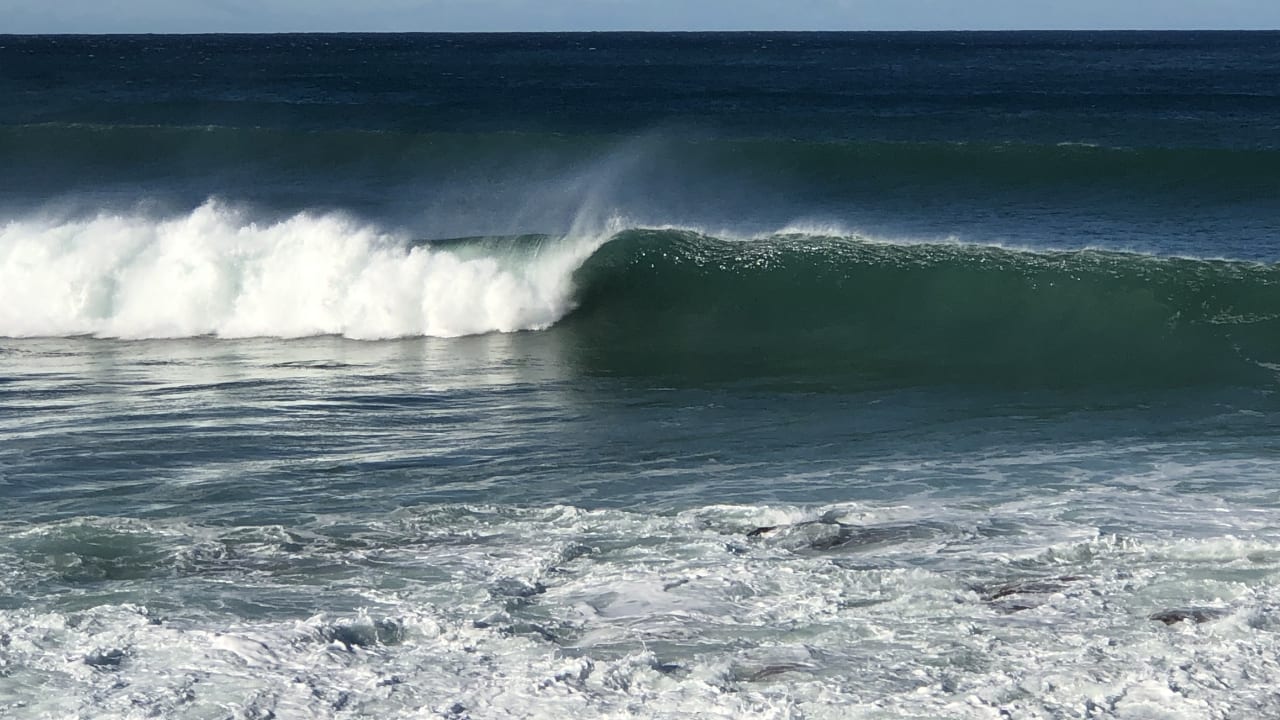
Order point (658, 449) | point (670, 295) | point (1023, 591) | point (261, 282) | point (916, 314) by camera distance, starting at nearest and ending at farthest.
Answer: point (1023, 591) → point (658, 449) → point (916, 314) → point (261, 282) → point (670, 295)

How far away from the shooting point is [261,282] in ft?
46.4

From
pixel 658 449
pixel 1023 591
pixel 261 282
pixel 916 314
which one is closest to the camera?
pixel 1023 591

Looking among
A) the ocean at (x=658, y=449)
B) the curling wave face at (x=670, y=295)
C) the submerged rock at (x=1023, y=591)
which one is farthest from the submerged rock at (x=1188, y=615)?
the curling wave face at (x=670, y=295)

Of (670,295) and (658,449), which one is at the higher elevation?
(670,295)

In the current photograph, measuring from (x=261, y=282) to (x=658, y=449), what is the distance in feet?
22.8

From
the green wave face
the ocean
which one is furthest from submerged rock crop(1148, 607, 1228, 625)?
the green wave face

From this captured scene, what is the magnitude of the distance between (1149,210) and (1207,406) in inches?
413

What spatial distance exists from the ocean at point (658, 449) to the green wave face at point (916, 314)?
6cm

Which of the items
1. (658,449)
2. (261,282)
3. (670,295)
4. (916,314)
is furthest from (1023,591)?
(261,282)

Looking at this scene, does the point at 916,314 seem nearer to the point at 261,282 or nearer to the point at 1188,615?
the point at 261,282

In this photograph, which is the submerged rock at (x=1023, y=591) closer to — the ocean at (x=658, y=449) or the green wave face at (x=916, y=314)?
the ocean at (x=658, y=449)

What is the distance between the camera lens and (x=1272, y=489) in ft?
24.5

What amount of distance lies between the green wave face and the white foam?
2.71 feet

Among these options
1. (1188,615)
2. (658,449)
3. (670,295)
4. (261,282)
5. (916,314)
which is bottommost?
(1188,615)
